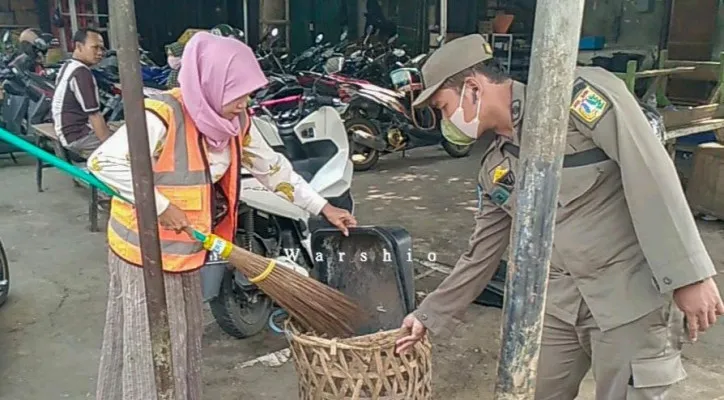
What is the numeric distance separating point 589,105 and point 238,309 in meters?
2.25

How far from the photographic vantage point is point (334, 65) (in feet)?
26.6

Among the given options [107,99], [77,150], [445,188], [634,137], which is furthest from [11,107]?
[634,137]

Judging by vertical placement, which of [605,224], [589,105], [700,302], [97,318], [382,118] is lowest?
[97,318]

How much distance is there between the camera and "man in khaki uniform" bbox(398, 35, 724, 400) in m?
1.60

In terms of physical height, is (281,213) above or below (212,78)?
below

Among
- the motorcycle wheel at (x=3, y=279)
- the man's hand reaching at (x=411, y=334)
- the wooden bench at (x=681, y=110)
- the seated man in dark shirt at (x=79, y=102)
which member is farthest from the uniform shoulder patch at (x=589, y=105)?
the seated man in dark shirt at (x=79, y=102)

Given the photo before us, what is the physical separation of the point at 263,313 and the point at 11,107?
4.82 metres

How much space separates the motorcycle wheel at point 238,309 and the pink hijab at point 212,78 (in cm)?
141

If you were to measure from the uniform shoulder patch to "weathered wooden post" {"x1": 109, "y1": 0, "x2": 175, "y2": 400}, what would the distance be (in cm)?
94

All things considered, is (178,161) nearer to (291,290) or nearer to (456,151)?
(291,290)

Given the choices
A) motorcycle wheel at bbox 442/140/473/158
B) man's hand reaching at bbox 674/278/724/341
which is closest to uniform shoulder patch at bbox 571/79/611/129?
man's hand reaching at bbox 674/278/724/341

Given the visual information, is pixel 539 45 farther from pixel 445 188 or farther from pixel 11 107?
pixel 11 107

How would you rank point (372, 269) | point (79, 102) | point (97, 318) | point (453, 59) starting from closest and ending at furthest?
point (453, 59), point (372, 269), point (97, 318), point (79, 102)

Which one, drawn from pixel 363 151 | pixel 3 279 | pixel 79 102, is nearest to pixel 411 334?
pixel 3 279
